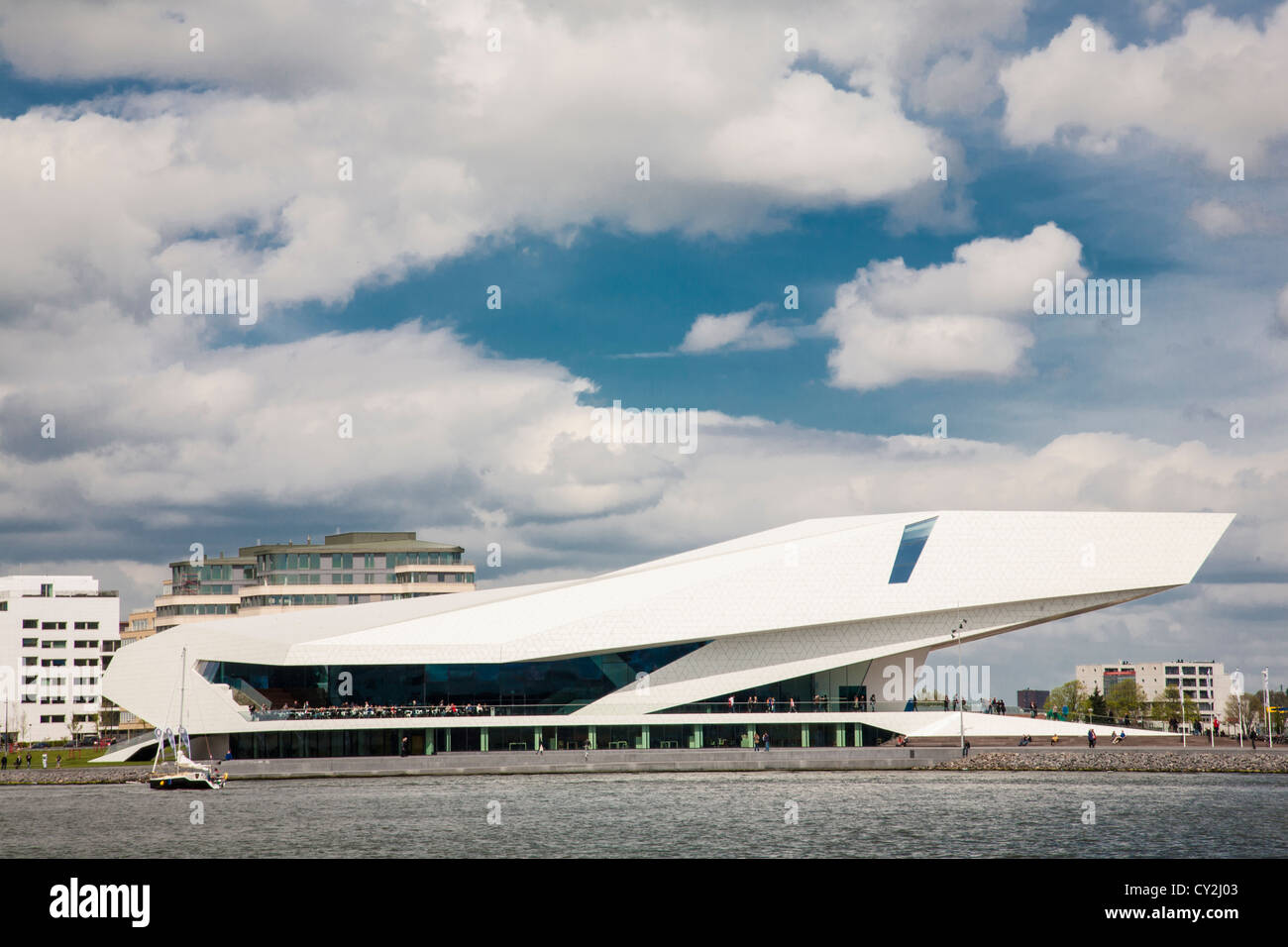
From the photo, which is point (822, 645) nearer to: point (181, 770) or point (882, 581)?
point (882, 581)

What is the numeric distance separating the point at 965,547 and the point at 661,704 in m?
15.3

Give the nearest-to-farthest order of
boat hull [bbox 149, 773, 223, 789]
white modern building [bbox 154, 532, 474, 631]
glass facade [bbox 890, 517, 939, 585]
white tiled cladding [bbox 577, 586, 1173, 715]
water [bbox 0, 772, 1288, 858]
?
water [bbox 0, 772, 1288, 858], boat hull [bbox 149, 773, 223, 789], glass facade [bbox 890, 517, 939, 585], white tiled cladding [bbox 577, 586, 1173, 715], white modern building [bbox 154, 532, 474, 631]

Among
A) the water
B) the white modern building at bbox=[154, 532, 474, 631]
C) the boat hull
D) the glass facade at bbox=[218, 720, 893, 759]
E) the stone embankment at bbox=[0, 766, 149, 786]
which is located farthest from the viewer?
the white modern building at bbox=[154, 532, 474, 631]

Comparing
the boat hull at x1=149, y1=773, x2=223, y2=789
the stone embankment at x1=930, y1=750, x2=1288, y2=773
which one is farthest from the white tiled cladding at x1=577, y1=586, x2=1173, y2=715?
the boat hull at x1=149, y1=773, x2=223, y2=789

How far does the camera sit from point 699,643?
198 feet

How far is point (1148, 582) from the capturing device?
5925cm

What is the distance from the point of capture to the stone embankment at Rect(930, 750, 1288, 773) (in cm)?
5259

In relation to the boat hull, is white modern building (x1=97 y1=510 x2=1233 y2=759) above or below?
above

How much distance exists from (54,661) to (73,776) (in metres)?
54.0

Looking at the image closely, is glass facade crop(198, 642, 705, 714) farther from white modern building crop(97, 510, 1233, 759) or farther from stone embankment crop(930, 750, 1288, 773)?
stone embankment crop(930, 750, 1288, 773)

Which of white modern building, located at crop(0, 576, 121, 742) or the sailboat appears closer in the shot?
the sailboat

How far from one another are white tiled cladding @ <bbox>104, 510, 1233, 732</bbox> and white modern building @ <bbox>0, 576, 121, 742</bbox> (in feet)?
151

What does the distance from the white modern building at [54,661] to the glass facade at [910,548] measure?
6437cm

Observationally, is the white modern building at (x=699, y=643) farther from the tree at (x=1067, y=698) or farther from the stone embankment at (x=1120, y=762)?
the tree at (x=1067, y=698)
